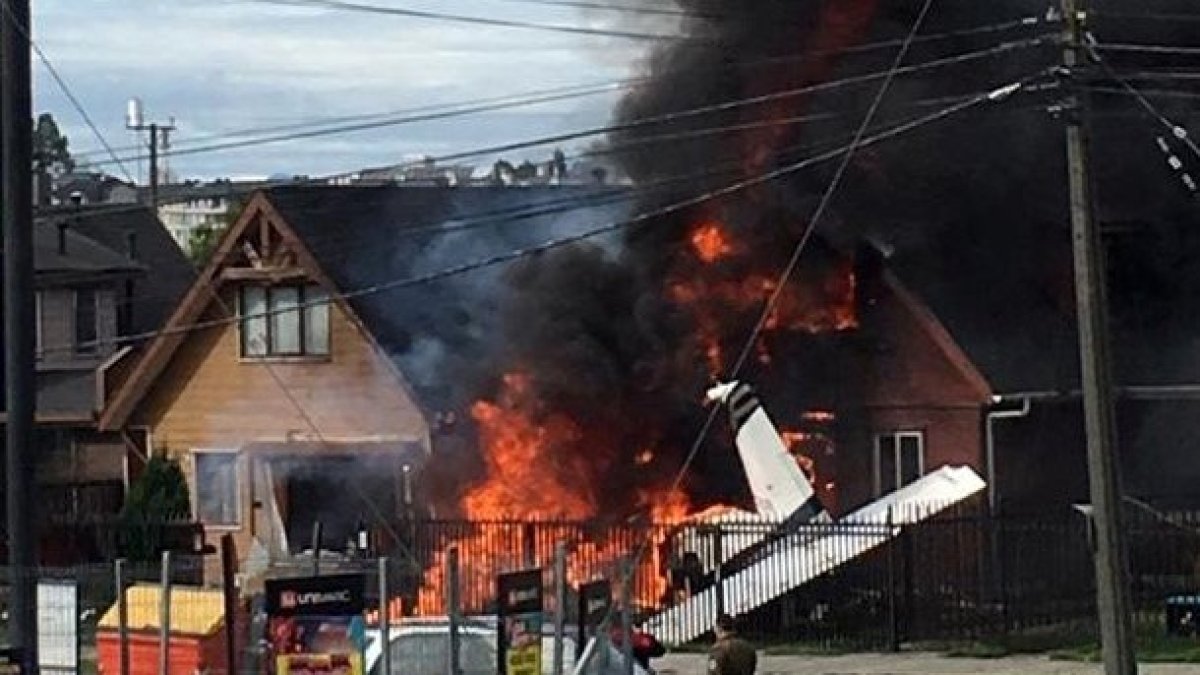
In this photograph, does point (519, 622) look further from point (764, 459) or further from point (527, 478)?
point (527, 478)

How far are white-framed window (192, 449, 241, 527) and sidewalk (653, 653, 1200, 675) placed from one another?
14092 mm

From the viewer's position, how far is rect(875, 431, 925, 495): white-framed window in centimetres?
3862

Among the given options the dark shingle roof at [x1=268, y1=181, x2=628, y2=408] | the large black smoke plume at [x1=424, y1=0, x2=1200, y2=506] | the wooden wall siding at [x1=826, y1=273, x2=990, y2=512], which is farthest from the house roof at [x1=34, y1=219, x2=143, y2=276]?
the wooden wall siding at [x1=826, y1=273, x2=990, y2=512]

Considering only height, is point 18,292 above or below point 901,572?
above

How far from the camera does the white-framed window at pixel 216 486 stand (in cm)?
4403

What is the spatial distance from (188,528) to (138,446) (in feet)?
14.8

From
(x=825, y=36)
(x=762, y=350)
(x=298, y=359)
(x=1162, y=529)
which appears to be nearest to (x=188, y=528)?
(x=298, y=359)

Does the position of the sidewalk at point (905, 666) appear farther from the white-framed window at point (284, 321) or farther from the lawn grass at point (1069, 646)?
the white-framed window at point (284, 321)

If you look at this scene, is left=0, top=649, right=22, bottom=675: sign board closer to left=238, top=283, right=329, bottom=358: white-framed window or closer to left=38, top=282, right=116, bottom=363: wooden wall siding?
left=238, top=283, right=329, bottom=358: white-framed window

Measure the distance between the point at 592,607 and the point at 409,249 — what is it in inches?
928

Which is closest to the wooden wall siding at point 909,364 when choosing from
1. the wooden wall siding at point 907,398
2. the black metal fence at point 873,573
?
the wooden wall siding at point 907,398

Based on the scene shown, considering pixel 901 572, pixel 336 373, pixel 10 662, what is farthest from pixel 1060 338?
pixel 10 662

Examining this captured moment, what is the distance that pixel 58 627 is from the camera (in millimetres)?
21766

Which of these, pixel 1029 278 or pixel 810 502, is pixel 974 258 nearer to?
pixel 1029 278
